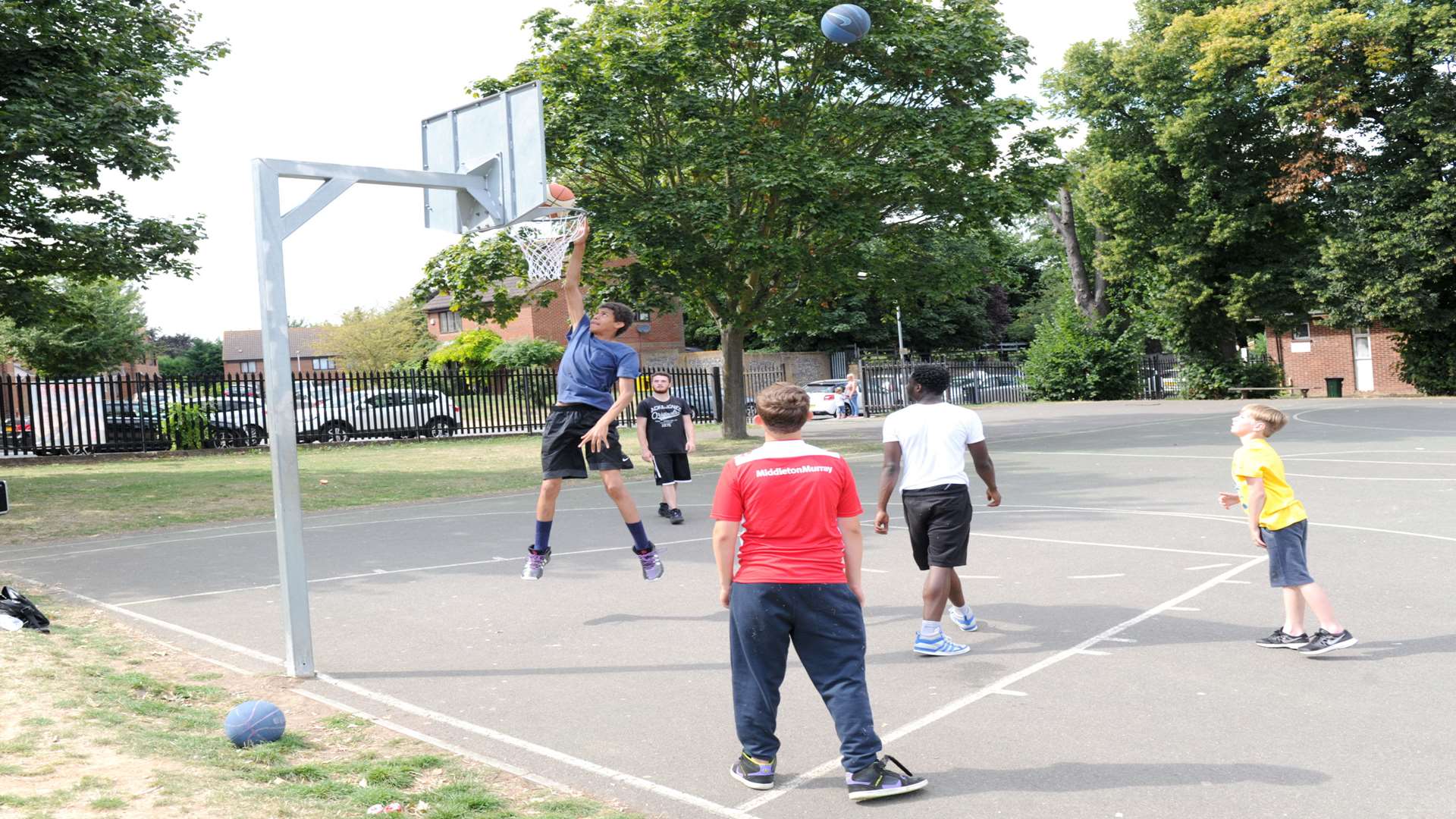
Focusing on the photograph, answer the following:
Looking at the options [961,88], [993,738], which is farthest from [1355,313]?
[993,738]

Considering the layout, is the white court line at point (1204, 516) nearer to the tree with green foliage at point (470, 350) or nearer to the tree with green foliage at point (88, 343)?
the tree with green foliage at point (470, 350)

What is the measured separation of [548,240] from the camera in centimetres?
964

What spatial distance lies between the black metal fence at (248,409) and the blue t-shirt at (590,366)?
17703mm

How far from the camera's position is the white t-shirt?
642 centimetres

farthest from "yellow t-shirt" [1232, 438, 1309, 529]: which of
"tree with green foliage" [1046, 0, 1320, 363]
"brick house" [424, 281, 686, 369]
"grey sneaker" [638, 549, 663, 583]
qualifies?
"brick house" [424, 281, 686, 369]

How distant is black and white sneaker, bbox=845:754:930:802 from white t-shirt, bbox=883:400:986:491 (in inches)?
95.6

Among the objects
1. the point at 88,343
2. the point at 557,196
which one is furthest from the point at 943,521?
the point at 88,343

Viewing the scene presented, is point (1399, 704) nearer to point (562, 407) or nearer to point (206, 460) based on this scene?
point (562, 407)

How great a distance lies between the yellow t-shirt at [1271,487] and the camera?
6.14 m

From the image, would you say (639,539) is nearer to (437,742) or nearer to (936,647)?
(936,647)

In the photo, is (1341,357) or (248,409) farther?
(1341,357)

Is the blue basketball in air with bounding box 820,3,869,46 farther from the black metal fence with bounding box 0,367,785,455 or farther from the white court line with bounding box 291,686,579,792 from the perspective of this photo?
the white court line with bounding box 291,686,579,792

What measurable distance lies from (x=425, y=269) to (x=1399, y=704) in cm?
2248

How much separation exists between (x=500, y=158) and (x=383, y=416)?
2507cm
